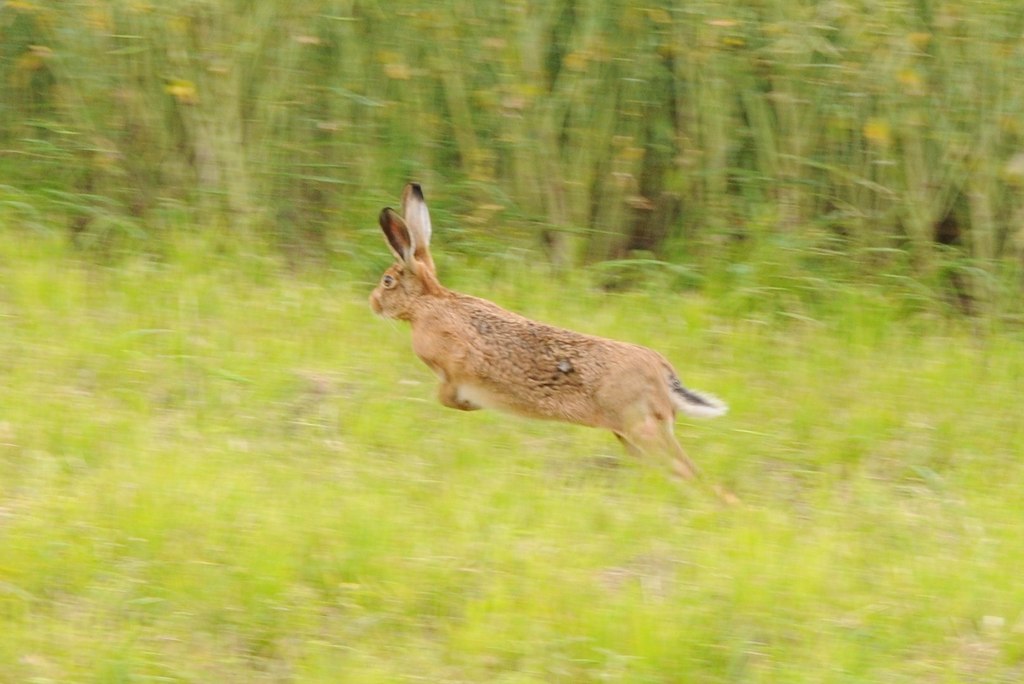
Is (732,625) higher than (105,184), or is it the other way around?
(105,184)

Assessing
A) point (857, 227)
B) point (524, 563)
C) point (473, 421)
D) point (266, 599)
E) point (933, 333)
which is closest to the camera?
point (266, 599)

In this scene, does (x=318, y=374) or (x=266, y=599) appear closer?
(x=266, y=599)

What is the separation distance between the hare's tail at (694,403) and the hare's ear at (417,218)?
1509 millimetres

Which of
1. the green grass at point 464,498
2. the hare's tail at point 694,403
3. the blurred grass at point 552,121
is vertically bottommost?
the green grass at point 464,498

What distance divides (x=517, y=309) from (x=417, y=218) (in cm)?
108

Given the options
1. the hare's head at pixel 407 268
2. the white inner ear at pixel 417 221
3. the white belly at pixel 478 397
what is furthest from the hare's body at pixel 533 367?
the white inner ear at pixel 417 221

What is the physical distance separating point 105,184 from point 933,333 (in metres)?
5.04

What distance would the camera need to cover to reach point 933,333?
782cm

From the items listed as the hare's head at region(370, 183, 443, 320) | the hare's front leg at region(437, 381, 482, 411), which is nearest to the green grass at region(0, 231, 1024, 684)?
the hare's front leg at region(437, 381, 482, 411)

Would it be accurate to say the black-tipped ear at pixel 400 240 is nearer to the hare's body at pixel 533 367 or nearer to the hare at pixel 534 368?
the hare at pixel 534 368

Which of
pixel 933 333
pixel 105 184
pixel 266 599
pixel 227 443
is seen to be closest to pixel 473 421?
pixel 227 443

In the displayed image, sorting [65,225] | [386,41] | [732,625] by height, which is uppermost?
[386,41]

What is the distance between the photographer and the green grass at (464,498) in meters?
4.69

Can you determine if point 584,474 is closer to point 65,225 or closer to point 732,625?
point 732,625
